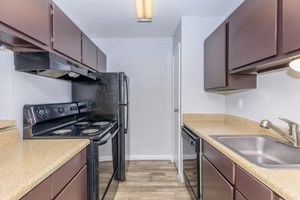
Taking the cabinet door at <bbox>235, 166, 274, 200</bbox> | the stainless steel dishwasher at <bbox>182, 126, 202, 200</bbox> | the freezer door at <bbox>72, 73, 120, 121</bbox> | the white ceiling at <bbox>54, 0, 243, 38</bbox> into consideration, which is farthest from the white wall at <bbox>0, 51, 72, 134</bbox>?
the cabinet door at <bbox>235, 166, 274, 200</bbox>

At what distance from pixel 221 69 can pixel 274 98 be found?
0.61 m

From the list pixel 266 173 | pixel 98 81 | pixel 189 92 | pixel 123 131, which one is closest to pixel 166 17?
pixel 189 92

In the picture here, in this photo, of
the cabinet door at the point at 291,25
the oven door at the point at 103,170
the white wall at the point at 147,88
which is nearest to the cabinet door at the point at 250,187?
the cabinet door at the point at 291,25

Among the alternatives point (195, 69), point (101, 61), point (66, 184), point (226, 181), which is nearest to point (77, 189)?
point (66, 184)

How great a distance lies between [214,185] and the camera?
178cm

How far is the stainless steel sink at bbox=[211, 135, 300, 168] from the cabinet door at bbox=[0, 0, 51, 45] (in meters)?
1.48

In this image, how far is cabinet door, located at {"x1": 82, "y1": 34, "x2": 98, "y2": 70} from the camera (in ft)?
8.50

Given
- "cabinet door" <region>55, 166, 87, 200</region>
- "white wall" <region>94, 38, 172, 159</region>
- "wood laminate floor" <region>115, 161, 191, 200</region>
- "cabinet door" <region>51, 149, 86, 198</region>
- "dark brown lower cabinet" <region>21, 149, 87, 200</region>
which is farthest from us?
"white wall" <region>94, 38, 172, 159</region>

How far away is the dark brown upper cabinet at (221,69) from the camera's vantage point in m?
2.25

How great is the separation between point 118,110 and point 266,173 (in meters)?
2.26

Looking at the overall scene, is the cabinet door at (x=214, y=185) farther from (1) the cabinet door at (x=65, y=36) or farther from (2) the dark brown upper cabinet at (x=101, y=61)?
(2) the dark brown upper cabinet at (x=101, y=61)

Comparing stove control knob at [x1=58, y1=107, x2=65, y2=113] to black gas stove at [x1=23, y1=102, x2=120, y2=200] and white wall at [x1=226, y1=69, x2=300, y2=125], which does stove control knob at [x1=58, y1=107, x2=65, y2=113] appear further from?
white wall at [x1=226, y1=69, x2=300, y2=125]

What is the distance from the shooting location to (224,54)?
227 centimetres

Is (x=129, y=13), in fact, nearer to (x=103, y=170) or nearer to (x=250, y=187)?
(x=103, y=170)
